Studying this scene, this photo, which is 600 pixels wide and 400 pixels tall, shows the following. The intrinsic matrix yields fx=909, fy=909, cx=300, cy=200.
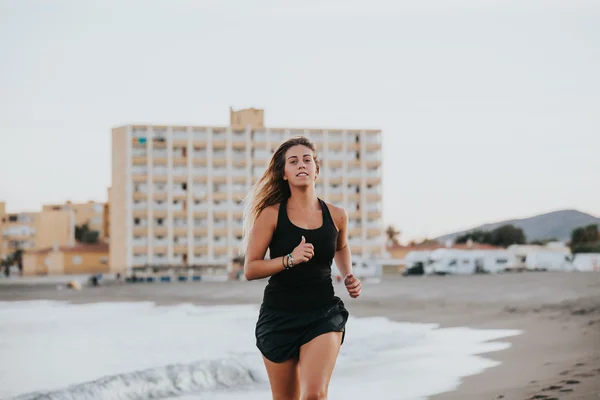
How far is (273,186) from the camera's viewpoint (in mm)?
4449

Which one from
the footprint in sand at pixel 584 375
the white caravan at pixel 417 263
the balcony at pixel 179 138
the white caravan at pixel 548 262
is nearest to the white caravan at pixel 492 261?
the white caravan at pixel 548 262

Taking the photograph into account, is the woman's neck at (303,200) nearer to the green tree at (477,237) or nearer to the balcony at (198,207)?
the balcony at (198,207)

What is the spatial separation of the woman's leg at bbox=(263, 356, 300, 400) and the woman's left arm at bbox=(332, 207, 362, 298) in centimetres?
44

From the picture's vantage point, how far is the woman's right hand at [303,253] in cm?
402

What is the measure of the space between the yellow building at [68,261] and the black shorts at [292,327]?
109502 millimetres

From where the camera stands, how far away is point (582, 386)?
851 centimetres

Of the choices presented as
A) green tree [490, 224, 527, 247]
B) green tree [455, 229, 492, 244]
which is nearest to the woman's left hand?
green tree [490, 224, 527, 247]

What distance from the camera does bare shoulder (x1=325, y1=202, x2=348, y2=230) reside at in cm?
438

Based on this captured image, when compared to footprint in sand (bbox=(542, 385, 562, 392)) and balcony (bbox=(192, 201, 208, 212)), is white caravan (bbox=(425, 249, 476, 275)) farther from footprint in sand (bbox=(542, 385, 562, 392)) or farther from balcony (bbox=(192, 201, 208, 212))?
footprint in sand (bbox=(542, 385, 562, 392))

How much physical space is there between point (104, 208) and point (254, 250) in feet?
462

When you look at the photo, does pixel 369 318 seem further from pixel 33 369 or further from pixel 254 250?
pixel 254 250

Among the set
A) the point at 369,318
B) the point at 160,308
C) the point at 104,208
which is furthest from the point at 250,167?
the point at 369,318

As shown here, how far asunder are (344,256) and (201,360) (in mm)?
9826

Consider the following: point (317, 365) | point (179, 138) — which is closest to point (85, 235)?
point (179, 138)
